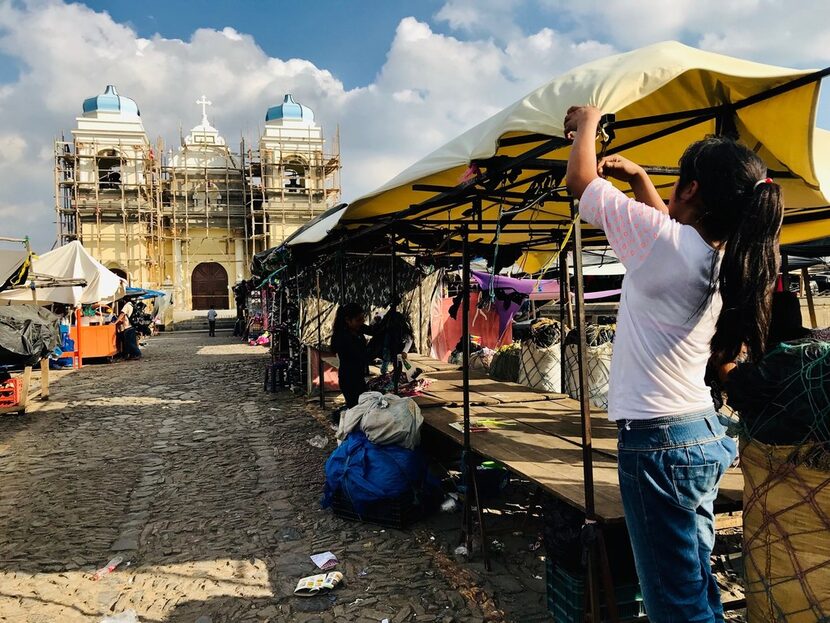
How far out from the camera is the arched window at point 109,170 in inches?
1381

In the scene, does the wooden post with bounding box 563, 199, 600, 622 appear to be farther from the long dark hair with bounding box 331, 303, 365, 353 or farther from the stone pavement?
the long dark hair with bounding box 331, 303, 365, 353

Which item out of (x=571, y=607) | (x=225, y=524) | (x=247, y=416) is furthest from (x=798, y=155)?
(x=247, y=416)

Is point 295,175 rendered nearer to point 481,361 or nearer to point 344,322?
point 481,361

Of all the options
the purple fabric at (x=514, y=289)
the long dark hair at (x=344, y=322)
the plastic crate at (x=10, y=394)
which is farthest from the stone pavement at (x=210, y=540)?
the purple fabric at (x=514, y=289)

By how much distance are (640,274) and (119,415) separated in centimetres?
962

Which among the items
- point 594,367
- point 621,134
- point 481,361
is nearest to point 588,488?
point 621,134

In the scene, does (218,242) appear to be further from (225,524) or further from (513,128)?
(513,128)

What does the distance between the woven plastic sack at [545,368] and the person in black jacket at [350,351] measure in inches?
84.4

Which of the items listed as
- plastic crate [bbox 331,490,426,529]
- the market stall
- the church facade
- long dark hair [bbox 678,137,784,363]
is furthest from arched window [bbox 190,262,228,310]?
long dark hair [bbox 678,137,784,363]

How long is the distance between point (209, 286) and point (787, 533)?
39159 millimetres

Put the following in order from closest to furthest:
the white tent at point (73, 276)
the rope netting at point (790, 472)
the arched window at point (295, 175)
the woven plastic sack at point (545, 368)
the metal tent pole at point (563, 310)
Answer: the rope netting at point (790, 472), the metal tent pole at point (563, 310), the woven plastic sack at point (545, 368), the white tent at point (73, 276), the arched window at point (295, 175)

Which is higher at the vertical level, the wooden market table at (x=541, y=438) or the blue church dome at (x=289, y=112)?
the blue church dome at (x=289, y=112)

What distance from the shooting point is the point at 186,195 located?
1430 inches

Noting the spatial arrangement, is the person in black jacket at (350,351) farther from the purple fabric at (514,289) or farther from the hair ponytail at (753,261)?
the hair ponytail at (753,261)
